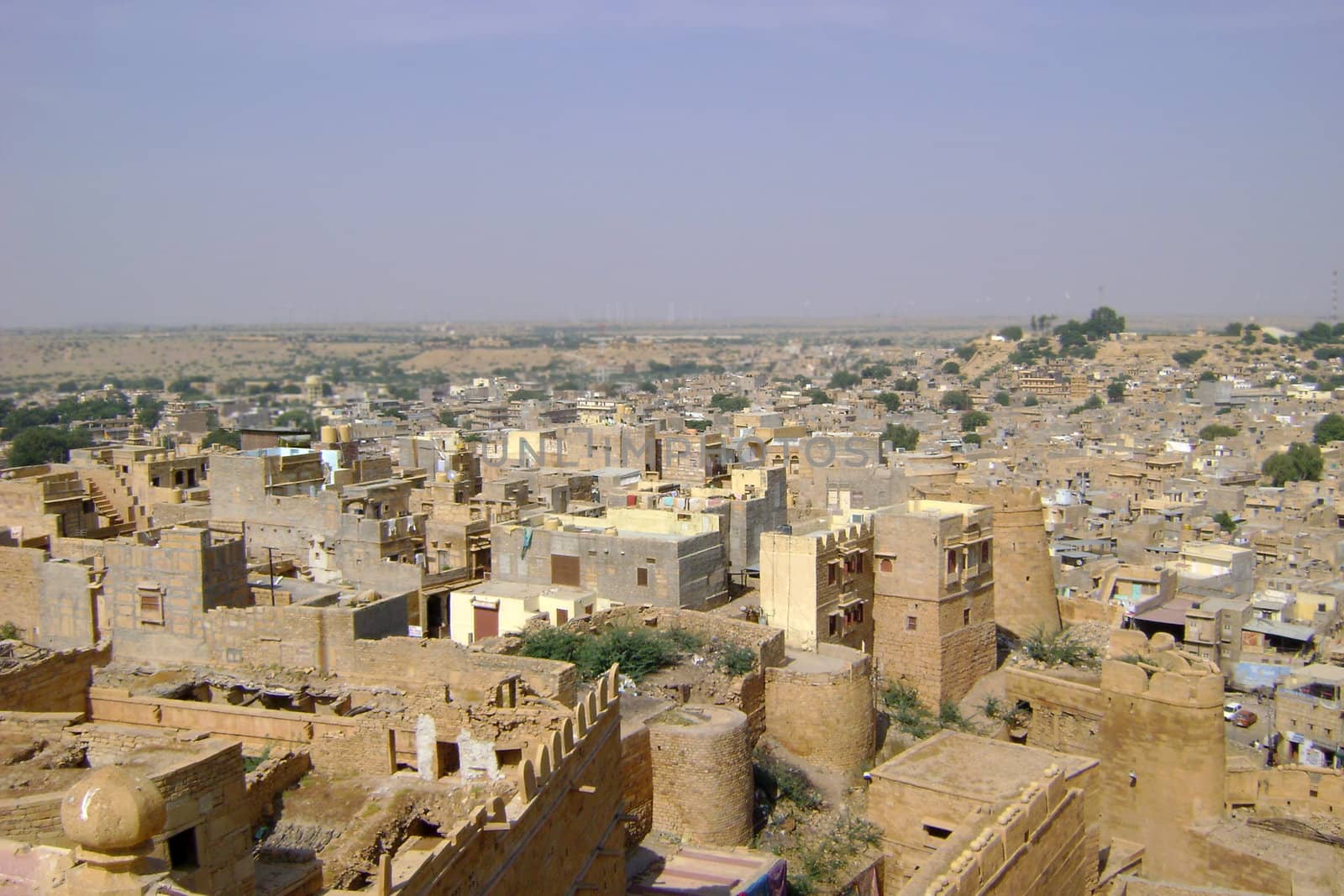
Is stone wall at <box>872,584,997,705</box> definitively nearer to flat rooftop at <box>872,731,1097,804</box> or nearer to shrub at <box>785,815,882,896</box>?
flat rooftop at <box>872,731,1097,804</box>

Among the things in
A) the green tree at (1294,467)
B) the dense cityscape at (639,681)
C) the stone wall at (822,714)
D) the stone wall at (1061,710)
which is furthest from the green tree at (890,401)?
the stone wall at (822,714)

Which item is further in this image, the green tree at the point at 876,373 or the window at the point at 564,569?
the green tree at the point at 876,373

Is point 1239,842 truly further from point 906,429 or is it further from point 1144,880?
point 906,429

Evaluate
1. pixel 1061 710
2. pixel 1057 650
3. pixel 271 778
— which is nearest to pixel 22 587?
pixel 271 778

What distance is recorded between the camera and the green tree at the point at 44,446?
52281 mm

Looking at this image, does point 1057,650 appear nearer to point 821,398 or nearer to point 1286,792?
point 1286,792

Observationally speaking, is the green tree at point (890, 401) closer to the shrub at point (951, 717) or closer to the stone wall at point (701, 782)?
the shrub at point (951, 717)

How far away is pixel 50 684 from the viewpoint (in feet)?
33.7

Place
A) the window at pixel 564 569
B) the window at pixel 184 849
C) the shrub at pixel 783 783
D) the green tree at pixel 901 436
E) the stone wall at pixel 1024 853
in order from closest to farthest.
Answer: the window at pixel 184 849 → the stone wall at pixel 1024 853 → the shrub at pixel 783 783 → the window at pixel 564 569 → the green tree at pixel 901 436

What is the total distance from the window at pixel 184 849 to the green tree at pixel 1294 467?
49.2 m

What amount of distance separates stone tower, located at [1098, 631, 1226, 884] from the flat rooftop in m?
0.58

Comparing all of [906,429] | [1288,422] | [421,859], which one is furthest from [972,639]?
[1288,422]

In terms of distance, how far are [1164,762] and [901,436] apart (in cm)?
4680

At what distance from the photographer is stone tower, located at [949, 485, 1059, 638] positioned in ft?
63.7
